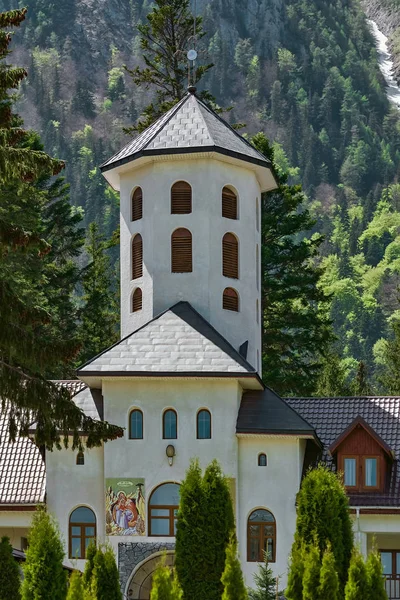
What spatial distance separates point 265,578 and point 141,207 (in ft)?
44.7

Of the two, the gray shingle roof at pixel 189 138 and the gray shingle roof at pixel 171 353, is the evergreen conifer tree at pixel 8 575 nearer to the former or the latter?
the gray shingle roof at pixel 171 353

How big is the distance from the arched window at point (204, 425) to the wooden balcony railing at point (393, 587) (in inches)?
234

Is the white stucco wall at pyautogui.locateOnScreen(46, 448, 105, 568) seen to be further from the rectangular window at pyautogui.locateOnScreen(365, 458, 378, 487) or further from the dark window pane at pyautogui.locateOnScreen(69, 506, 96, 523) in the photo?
the rectangular window at pyautogui.locateOnScreen(365, 458, 378, 487)

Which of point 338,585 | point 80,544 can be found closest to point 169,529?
point 80,544

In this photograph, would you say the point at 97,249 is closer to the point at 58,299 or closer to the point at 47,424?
the point at 58,299

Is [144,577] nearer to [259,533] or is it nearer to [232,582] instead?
[259,533]

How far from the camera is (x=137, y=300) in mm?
45906

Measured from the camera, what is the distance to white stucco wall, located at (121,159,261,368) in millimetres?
44969

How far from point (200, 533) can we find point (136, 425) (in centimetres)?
658

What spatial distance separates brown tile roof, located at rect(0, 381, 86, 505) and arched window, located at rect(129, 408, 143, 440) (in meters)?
2.02

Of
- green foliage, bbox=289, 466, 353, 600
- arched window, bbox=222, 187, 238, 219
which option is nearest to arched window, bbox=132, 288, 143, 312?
arched window, bbox=222, 187, 238, 219

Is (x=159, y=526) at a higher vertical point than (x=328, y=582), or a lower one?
higher

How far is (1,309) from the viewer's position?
28.1 m

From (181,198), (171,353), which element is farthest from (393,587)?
(181,198)
